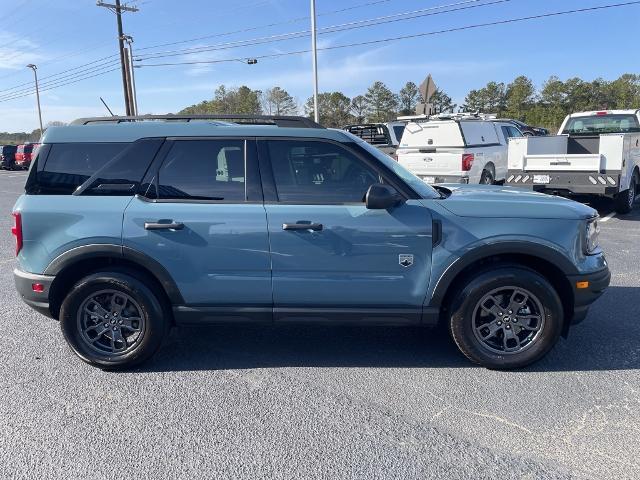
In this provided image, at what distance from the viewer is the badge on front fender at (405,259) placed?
143 inches

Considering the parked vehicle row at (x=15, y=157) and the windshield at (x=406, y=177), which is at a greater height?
the parked vehicle row at (x=15, y=157)

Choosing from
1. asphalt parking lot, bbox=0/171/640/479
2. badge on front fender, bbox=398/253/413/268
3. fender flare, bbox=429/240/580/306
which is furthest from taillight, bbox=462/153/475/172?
badge on front fender, bbox=398/253/413/268

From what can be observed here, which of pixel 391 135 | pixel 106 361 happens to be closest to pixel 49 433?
pixel 106 361

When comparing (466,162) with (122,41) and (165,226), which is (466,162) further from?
(122,41)

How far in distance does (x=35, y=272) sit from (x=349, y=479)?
9.24 ft

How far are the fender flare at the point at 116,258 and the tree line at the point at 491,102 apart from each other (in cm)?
4864

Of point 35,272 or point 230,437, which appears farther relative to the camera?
point 35,272

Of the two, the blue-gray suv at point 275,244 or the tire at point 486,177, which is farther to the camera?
the tire at point 486,177

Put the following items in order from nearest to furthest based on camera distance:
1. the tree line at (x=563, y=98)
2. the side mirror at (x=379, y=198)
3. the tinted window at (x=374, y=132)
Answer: the side mirror at (x=379, y=198) < the tinted window at (x=374, y=132) < the tree line at (x=563, y=98)

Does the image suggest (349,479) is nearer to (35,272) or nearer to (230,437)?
(230,437)

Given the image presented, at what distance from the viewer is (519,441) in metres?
2.91

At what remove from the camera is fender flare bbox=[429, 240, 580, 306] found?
3594 millimetres

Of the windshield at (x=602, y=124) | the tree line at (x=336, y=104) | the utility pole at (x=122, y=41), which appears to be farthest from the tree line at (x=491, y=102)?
the windshield at (x=602, y=124)

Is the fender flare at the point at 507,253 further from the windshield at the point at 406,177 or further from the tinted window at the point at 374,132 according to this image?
the tinted window at the point at 374,132
